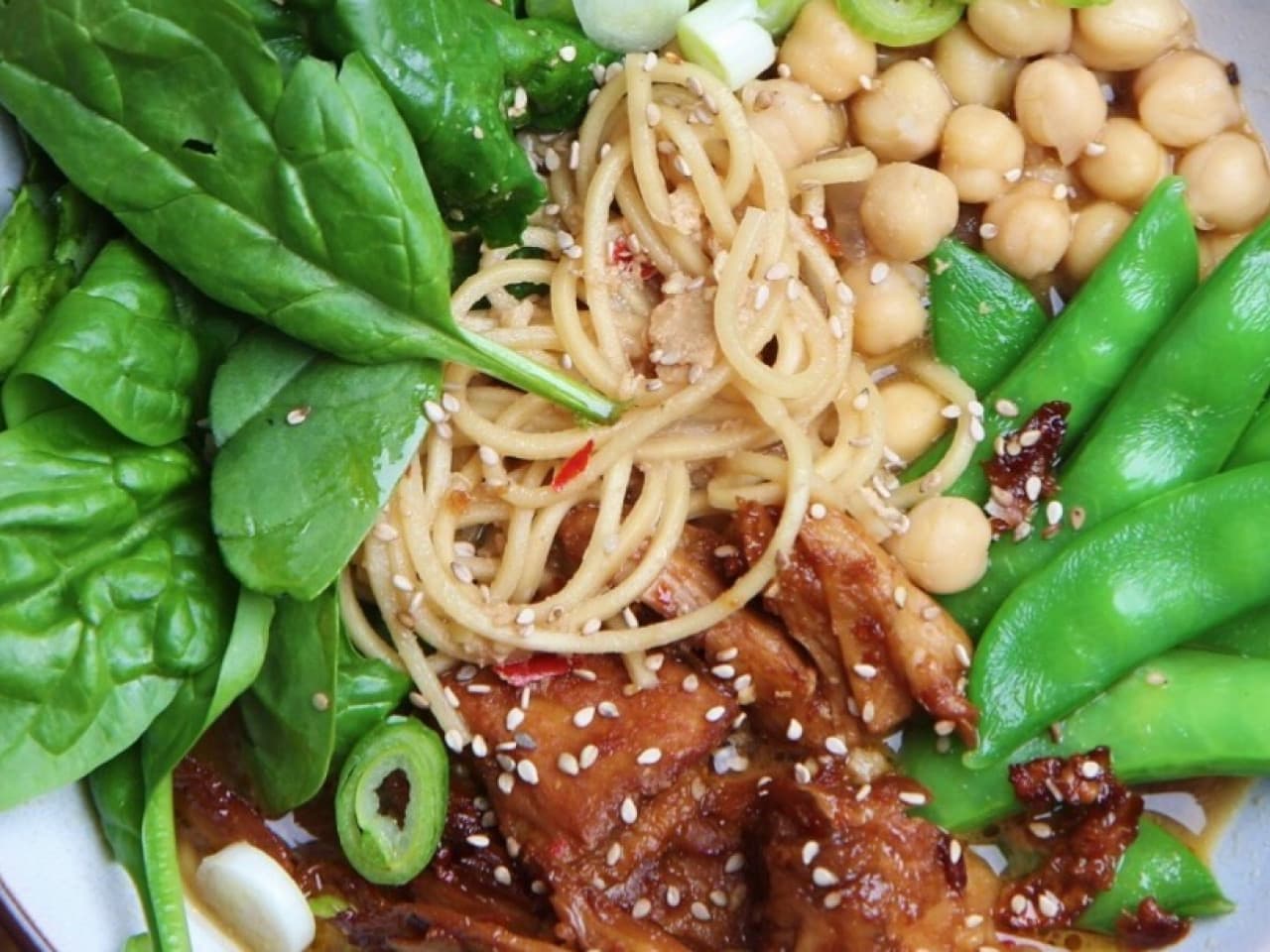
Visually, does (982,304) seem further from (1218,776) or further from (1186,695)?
(1218,776)

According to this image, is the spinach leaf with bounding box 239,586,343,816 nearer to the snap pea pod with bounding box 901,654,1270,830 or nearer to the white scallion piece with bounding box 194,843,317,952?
the white scallion piece with bounding box 194,843,317,952

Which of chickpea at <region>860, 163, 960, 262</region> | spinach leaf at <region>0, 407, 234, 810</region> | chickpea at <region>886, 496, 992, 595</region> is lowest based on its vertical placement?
spinach leaf at <region>0, 407, 234, 810</region>

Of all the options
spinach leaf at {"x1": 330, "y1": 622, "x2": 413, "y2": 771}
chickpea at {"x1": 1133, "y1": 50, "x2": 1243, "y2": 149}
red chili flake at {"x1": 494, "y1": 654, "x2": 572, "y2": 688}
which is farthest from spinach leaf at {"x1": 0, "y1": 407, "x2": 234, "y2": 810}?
chickpea at {"x1": 1133, "y1": 50, "x2": 1243, "y2": 149}

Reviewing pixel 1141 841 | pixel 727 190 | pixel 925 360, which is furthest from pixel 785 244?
→ pixel 1141 841

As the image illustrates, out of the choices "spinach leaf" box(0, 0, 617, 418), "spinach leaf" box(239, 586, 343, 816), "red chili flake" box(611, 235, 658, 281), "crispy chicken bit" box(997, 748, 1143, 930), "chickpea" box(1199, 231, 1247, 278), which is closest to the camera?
"spinach leaf" box(0, 0, 617, 418)

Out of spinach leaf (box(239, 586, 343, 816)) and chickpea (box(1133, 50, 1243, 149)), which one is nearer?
spinach leaf (box(239, 586, 343, 816))

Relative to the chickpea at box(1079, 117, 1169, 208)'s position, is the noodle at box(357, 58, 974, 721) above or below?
below
